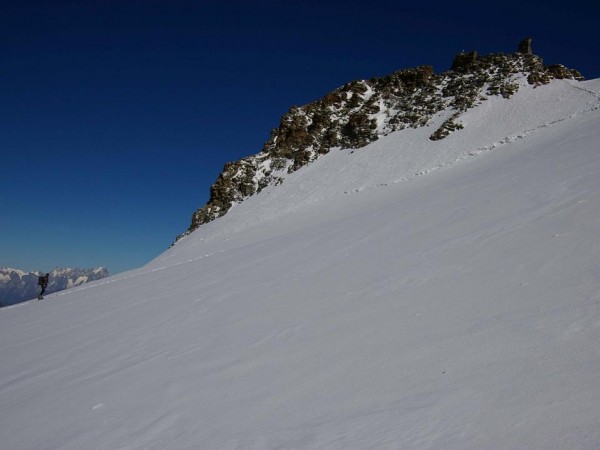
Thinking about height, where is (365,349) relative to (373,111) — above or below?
below

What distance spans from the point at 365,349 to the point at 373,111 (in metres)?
40.4

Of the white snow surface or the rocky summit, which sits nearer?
the white snow surface

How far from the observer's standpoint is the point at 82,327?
800 cm

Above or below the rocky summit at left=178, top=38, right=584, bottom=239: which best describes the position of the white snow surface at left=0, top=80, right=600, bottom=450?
below

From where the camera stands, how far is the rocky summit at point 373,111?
34.3 meters

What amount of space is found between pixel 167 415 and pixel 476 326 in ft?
9.36

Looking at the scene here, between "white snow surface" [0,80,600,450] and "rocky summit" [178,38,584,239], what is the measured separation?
2478cm

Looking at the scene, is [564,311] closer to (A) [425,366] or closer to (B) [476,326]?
(B) [476,326]

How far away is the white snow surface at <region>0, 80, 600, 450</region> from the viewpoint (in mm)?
2299

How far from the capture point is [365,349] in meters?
3.57

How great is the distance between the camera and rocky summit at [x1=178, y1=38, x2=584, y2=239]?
34.3 metres

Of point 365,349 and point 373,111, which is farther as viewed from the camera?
point 373,111

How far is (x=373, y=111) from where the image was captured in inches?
1609

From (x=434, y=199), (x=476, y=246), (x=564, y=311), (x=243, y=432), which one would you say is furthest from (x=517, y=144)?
(x=243, y=432)
